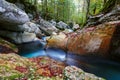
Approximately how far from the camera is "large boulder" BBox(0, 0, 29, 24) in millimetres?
15594

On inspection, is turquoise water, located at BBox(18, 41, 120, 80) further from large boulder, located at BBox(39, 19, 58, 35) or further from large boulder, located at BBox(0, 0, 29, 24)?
large boulder, located at BBox(39, 19, 58, 35)

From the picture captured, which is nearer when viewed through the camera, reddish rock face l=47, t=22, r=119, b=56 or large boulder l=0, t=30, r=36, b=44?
reddish rock face l=47, t=22, r=119, b=56

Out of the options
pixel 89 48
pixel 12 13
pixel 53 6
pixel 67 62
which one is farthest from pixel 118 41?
pixel 53 6

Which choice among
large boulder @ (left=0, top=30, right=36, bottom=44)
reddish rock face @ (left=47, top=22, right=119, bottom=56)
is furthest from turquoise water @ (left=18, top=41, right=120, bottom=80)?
large boulder @ (left=0, top=30, right=36, bottom=44)

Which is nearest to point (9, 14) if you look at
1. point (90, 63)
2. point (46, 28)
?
point (90, 63)

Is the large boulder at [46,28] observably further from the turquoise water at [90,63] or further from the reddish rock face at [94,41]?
the reddish rock face at [94,41]

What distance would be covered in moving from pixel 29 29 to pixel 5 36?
5.39 meters

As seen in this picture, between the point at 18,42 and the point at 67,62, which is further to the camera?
the point at 18,42

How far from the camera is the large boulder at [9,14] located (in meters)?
15.6

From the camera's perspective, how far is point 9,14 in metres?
16.3

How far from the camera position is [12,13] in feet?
Result: 54.4

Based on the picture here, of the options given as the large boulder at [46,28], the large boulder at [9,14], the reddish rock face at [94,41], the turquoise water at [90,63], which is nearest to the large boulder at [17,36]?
the turquoise water at [90,63]

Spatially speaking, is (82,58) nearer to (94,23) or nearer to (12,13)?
(94,23)

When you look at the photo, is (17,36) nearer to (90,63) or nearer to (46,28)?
(90,63)
